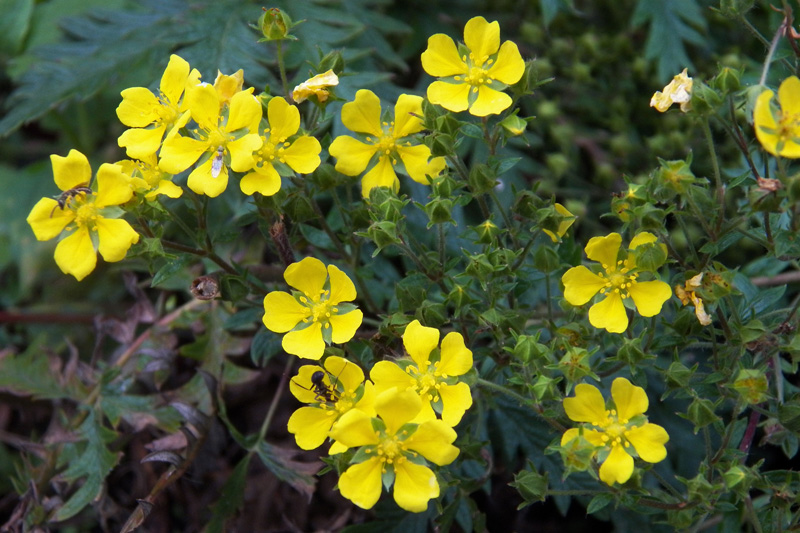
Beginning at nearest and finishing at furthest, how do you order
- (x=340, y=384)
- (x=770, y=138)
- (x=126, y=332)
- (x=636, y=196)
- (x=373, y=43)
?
1. (x=770, y=138)
2. (x=636, y=196)
3. (x=340, y=384)
4. (x=126, y=332)
5. (x=373, y=43)

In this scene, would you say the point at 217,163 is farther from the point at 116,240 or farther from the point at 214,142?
the point at 116,240

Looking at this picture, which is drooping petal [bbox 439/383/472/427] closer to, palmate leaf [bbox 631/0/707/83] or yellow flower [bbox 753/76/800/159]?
yellow flower [bbox 753/76/800/159]

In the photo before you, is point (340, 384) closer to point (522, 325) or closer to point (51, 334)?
point (522, 325)

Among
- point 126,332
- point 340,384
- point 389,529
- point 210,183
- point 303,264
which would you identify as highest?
point 210,183

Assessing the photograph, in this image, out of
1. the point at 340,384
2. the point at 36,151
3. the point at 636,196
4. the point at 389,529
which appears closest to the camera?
the point at 636,196

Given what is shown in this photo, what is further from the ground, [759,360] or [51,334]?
[759,360]

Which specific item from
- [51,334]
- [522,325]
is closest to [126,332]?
[51,334]

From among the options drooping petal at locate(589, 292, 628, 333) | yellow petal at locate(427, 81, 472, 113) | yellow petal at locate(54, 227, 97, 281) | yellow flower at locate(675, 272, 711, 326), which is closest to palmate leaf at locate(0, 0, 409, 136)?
yellow petal at locate(427, 81, 472, 113)
